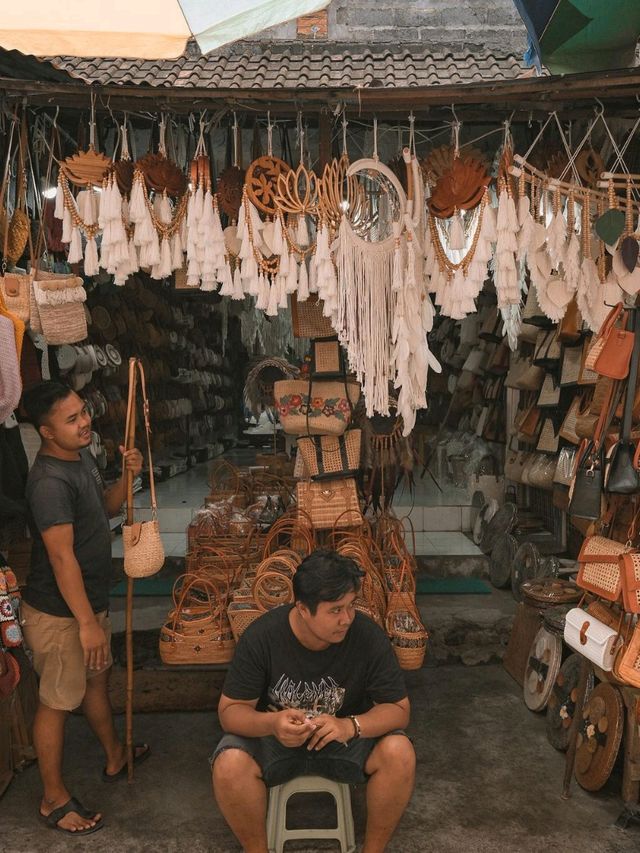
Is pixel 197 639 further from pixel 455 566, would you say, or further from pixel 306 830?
pixel 455 566

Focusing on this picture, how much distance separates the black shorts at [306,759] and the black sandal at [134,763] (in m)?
0.82

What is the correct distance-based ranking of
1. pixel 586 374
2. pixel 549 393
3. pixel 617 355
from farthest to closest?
pixel 549 393, pixel 586 374, pixel 617 355

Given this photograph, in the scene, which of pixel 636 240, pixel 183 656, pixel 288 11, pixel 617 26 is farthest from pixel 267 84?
pixel 183 656

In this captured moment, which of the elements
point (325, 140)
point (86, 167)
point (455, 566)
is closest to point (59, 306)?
point (86, 167)

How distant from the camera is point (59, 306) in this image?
2656mm

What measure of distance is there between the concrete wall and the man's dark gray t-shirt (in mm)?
4273

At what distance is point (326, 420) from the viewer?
3.50 m

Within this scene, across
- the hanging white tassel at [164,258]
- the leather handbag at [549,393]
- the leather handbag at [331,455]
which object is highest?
the hanging white tassel at [164,258]

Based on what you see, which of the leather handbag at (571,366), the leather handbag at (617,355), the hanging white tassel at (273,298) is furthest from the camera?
the leather handbag at (571,366)

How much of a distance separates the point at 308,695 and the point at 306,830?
0.40 meters

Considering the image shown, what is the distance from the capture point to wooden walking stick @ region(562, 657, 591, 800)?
2.58 m

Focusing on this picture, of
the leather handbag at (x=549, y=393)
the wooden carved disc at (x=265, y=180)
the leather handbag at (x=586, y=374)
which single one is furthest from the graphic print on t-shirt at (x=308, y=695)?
the leather handbag at (x=549, y=393)

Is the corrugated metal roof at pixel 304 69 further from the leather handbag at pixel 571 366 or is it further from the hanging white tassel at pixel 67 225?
the hanging white tassel at pixel 67 225

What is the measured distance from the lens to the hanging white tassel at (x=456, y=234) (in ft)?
8.53
